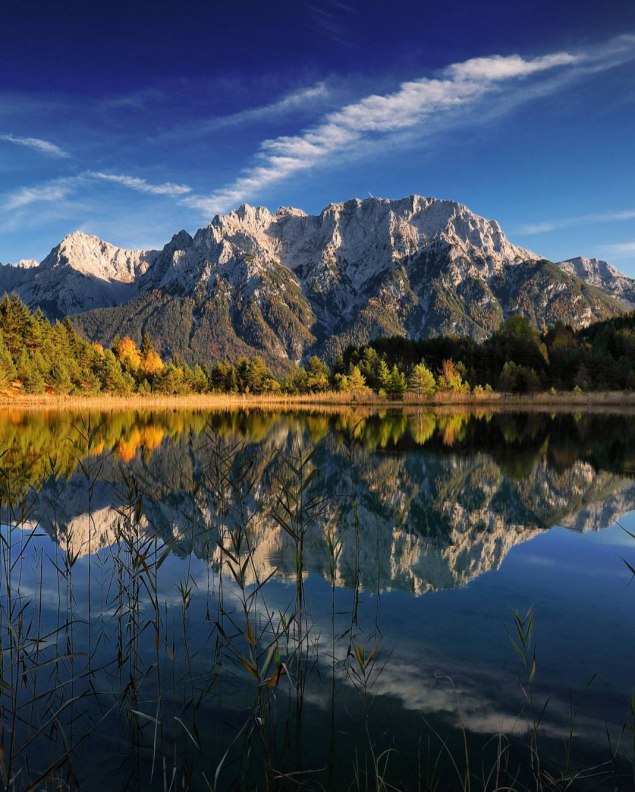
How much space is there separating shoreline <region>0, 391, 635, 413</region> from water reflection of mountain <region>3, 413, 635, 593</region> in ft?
155

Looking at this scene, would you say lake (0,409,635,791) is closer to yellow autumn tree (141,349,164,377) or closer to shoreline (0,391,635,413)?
shoreline (0,391,635,413)

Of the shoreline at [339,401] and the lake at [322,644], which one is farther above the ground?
the shoreline at [339,401]

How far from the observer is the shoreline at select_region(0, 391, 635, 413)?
7806 centimetres

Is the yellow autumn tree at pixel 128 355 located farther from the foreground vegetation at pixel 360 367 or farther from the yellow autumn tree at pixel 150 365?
the yellow autumn tree at pixel 150 365

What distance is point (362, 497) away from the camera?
1816 cm

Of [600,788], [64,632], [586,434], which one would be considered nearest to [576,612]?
[600,788]

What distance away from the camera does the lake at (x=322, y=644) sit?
17.0 ft

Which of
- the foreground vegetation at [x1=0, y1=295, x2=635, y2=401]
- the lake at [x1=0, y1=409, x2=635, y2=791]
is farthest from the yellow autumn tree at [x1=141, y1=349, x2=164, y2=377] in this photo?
the lake at [x1=0, y1=409, x2=635, y2=791]

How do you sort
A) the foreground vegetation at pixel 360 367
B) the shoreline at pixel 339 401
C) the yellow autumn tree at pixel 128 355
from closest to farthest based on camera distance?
the shoreline at pixel 339 401 → the foreground vegetation at pixel 360 367 → the yellow autumn tree at pixel 128 355

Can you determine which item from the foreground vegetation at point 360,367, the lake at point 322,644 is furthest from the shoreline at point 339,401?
the lake at point 322,644

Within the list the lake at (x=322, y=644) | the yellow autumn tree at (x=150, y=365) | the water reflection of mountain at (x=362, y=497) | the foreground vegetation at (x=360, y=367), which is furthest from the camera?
the yellow autumn tree at (x=150, y=365)

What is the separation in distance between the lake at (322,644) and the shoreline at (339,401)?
6468 cm

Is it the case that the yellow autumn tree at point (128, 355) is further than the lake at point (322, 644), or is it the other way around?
the yellow autumn tree at point (128, 355)

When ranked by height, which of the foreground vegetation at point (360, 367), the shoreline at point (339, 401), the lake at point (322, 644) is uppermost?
the foreground vegetation at point (360, 367)
